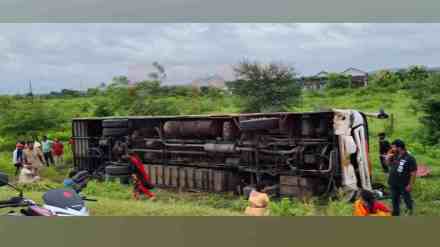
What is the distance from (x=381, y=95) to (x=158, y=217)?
5428 mm

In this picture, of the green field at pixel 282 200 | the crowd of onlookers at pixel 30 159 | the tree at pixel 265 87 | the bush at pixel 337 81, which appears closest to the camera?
the green field at pixel 282 200

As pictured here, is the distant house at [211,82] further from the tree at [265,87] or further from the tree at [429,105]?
the tree at [429,105]

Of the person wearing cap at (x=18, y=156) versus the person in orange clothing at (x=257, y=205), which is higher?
the person wearing cap at (x=18, y=156)

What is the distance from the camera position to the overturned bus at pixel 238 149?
839cm

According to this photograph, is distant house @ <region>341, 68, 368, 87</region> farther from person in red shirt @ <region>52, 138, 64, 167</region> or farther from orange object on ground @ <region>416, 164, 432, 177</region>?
person in red shirt @ <region>52, 138, 64, 167</region>

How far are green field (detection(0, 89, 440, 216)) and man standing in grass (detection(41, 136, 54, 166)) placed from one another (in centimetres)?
20

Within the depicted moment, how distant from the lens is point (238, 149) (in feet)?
31.8

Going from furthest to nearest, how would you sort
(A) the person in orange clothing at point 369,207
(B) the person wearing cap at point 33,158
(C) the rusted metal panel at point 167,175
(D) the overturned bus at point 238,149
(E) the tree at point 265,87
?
(E) the tree at point 265,87
(C) the rusted metal panel at point 167,175
(B) the person wearing cap at point 33,158
(D) the overturned bus at point 238,149
(A) the person in orange clothing at point 369,207

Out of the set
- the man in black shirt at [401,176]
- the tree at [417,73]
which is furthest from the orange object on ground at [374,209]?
the tree at [417,73]

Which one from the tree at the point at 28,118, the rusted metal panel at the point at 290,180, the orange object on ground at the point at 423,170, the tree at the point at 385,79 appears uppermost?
the tree at the point at 385,79

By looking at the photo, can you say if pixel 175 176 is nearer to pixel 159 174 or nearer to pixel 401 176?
pixel 159 174

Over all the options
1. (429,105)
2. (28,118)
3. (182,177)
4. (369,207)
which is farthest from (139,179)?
(429,105)

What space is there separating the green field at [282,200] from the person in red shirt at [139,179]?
17 centimetres

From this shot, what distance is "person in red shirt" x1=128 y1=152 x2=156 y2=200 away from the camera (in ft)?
33.0
